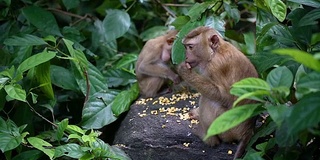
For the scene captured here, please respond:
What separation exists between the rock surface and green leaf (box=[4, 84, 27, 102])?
1.09 m

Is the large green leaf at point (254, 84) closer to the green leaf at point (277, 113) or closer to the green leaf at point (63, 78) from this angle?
the green leaf at point (277, 113)

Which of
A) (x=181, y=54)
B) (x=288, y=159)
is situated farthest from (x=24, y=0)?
(x=288, y=159)

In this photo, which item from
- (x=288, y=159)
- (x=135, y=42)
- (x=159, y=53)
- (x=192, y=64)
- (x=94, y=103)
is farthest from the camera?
(x=135, y=42)

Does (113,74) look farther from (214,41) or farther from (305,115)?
(305,115)

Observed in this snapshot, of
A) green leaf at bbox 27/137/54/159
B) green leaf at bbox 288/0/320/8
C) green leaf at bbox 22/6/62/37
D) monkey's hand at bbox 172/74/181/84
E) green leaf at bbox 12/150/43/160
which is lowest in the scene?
monkey's hand at bbox 172/74/181/84

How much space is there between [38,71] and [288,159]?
2.70 m

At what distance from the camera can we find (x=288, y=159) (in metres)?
3.95

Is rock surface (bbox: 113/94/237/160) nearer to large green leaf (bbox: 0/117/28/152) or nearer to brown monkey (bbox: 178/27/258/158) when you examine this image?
brown monkey (bbox: 178/27/258/158)

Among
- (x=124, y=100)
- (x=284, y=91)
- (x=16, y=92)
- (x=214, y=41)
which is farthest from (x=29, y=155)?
(x=284, y=91)

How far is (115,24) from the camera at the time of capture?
7031mm

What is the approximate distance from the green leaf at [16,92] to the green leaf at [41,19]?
1804 millimetres

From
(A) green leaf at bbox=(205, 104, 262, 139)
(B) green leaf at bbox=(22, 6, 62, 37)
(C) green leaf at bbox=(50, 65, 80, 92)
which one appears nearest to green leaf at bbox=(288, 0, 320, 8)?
(A) green leaf at bbox=(205, 104, 262, 139)

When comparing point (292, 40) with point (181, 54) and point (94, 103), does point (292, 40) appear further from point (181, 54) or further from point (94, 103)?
point (94, 103)

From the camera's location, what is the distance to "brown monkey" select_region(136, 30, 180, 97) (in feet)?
22.2
